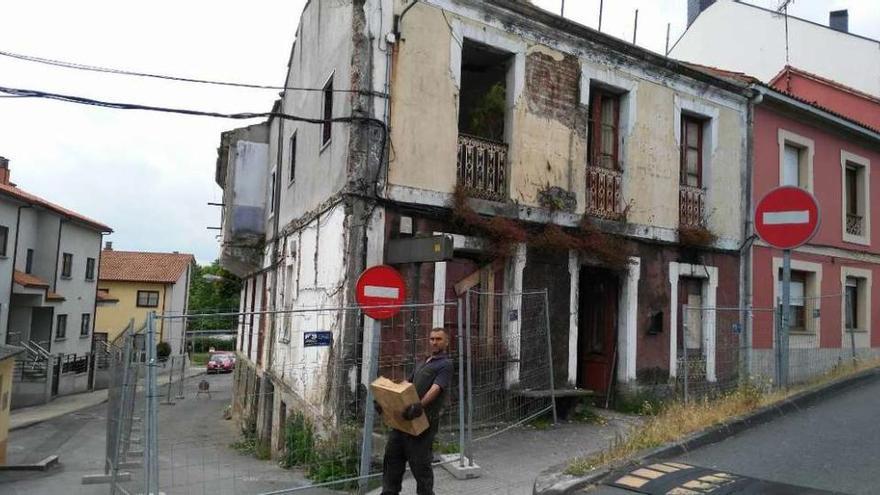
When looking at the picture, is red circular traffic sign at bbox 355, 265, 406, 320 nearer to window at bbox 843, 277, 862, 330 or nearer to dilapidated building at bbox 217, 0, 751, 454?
dilapidated building at bbox 217, 0, 751, 454

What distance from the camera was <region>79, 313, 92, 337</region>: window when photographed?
37281mm

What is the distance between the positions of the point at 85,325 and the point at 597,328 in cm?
3497

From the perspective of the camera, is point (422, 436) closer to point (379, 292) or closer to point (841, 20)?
point (379, 292)

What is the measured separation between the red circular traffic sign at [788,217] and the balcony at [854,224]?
10.6 m

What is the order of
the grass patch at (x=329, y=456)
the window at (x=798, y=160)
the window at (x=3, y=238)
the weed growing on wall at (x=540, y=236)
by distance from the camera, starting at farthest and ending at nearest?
the window at (x=3, y=238), the window at (x=798, y=160), the weed growing on wall at (x=540, y=236), the grass patch at (x=329, y=456)

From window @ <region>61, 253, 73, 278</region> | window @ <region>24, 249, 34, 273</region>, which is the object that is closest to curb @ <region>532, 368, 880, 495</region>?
window @ <region>24, 249, 34, 273</region>

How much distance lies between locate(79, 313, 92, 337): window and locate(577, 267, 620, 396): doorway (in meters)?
33.7

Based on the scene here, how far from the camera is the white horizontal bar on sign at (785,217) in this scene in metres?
7.03

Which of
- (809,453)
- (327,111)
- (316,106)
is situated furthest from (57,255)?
(809,453)

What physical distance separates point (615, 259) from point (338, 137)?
16.3 feet

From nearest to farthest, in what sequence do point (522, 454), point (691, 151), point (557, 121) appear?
point (522, 454)
point (557, 121)
point (691, 151)

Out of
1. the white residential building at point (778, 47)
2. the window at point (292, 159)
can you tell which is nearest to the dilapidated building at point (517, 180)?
the window at point (292, 159)

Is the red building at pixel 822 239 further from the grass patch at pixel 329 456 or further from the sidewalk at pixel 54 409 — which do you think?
the sidewalk at pixel 54 409

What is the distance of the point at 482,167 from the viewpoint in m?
10.2
